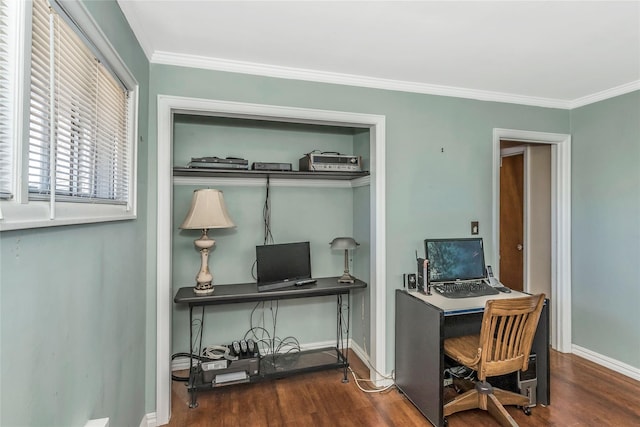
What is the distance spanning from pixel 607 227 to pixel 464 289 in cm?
157

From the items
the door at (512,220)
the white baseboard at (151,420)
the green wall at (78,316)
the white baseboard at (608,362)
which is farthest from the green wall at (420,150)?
the white baseboard at (608,362)

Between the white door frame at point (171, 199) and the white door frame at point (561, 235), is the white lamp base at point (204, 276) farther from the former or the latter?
the white door frame at point (561, 235)

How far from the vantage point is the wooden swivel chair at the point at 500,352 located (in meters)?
2.00

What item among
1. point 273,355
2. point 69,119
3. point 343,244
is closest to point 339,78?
point 343,244

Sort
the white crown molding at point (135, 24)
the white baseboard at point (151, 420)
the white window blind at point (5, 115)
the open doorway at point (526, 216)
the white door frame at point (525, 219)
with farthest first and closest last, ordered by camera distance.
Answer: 1. the white door frame at point (525, 219)
2. the open doorway at point (526, 216)
3. the white baseboard at point (151, 420)
4. the white crown molding at point (135, 24)
5. the white window blind at point (5, 115)

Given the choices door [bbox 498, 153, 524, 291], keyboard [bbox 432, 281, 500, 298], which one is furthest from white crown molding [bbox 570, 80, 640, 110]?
keyboard [bbox 432, 281, 500, 298]

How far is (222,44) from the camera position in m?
2.09

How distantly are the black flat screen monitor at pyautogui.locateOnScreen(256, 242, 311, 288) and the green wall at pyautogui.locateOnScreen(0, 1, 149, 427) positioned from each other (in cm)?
91

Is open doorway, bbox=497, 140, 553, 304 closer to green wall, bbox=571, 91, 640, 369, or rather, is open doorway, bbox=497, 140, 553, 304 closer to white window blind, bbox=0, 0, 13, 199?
green wall, bbox=571, 91, 640, 369

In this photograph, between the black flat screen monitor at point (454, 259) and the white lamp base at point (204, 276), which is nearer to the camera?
the white lamp base at point (204, 276)

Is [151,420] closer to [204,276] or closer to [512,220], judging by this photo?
[204,276]

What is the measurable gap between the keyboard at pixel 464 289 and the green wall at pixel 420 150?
32cm

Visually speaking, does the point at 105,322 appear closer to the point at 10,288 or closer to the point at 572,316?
the point at 10,288

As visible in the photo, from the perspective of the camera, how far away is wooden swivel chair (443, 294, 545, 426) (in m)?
2.00
